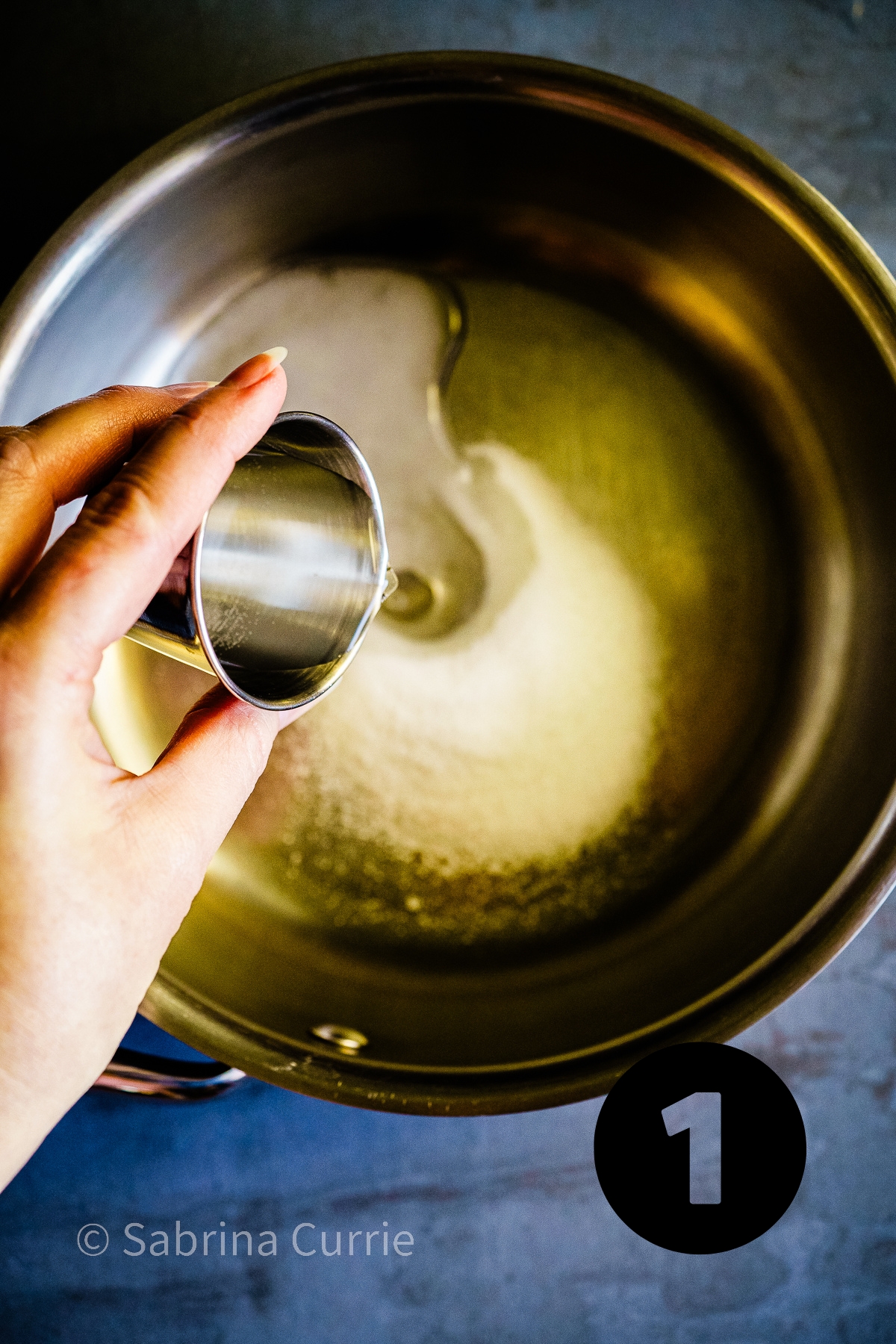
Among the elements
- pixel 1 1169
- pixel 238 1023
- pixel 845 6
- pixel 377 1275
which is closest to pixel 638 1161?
pixel 377 1275

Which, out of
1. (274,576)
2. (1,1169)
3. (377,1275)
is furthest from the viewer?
(377,1275)

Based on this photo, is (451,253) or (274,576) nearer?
(274,576)

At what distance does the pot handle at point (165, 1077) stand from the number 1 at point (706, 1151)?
12.1 inches

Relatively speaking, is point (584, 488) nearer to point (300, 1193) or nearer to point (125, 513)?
point (125, 513)

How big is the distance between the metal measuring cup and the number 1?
1.34 ft

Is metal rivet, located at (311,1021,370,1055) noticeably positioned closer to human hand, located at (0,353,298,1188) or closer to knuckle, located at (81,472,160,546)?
human hand, located at (0,353,298,1188)

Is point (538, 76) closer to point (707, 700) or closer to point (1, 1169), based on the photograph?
point (707, 700)

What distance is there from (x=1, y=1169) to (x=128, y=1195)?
12.7 inches

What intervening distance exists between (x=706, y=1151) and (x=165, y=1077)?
0.37 metres

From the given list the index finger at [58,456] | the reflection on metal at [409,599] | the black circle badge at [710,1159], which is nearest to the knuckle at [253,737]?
the index finger at [58,456]

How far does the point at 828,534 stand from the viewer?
2.02ft

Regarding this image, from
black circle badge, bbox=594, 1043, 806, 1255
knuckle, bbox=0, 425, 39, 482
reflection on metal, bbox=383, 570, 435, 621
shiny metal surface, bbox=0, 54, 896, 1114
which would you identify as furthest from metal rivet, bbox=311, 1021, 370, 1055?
knuckle, bbox=0, 425, 39, 482

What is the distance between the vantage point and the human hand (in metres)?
0.29

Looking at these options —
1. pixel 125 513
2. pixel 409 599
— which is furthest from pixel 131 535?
pixel 409 599
